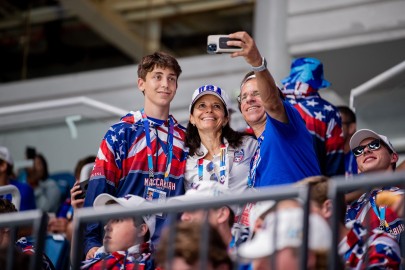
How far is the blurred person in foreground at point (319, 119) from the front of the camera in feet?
25.4

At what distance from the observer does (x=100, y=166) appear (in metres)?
6.96

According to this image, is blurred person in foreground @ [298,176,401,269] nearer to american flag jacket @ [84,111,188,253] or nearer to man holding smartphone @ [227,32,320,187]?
man holding smartphone @ [227,32,320,187]

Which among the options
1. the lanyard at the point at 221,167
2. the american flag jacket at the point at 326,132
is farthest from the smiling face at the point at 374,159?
the lanyard at the point at 221,167

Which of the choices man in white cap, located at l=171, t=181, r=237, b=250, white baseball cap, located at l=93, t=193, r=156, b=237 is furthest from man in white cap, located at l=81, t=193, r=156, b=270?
man in white cap, located at l=171, t=181, r=237, b=250

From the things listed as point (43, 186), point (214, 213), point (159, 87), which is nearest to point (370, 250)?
point (214, 213)

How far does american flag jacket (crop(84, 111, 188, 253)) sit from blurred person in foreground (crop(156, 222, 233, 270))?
1.80 metres

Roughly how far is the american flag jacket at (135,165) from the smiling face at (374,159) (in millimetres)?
1089

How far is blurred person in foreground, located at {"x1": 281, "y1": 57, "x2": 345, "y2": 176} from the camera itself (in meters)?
7.75

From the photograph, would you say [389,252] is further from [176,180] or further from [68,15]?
[68,15]

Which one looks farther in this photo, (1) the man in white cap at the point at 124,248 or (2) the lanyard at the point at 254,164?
(2) the lanyard at the point at 254,164

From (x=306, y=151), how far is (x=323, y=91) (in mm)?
5146

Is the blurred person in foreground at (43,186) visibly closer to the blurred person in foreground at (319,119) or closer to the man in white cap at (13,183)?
the man in white cap at (13,183)

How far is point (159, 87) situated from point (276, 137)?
3.53ft

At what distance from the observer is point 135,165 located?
6965mm
